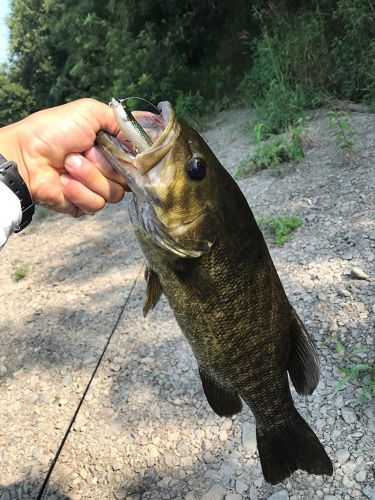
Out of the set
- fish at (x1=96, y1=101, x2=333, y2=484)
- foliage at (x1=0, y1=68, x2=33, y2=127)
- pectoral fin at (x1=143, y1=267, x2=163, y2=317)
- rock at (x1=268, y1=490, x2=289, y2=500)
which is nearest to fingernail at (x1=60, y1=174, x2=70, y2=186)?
fish at (x1=96, y1=101, x2=333, y2=484)

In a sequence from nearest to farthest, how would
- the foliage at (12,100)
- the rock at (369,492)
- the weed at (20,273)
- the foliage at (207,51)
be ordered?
1. the rock at (369,492)
2. the weed at (20,273)
3. the foliage at (207,51)
4. the foliage at (12,100)

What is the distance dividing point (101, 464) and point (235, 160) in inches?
208

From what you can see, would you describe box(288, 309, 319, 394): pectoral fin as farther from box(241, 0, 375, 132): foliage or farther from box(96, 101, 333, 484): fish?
box(241, 0, 375, 132): foliage

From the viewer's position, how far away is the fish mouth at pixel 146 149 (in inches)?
55.7

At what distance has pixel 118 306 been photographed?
446 cm

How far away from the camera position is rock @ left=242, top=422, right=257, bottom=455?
8.61ft

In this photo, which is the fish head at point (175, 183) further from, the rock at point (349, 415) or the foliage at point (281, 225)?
the foliage at point (281, 225)

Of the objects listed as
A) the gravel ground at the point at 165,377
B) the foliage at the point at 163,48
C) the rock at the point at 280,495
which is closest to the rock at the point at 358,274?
the gravel ground at the point at 165,377

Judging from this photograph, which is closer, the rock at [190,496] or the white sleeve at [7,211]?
the white sleeve at [7,211]

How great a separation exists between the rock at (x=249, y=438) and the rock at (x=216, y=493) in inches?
10.1

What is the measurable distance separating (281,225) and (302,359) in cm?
283

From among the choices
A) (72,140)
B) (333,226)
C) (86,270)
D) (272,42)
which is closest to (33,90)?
(272,42)

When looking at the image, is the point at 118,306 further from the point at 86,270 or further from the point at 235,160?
the point at 235,160

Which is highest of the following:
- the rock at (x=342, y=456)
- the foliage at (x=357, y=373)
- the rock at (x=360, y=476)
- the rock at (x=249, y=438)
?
the foliage at (x=357, y=373)
